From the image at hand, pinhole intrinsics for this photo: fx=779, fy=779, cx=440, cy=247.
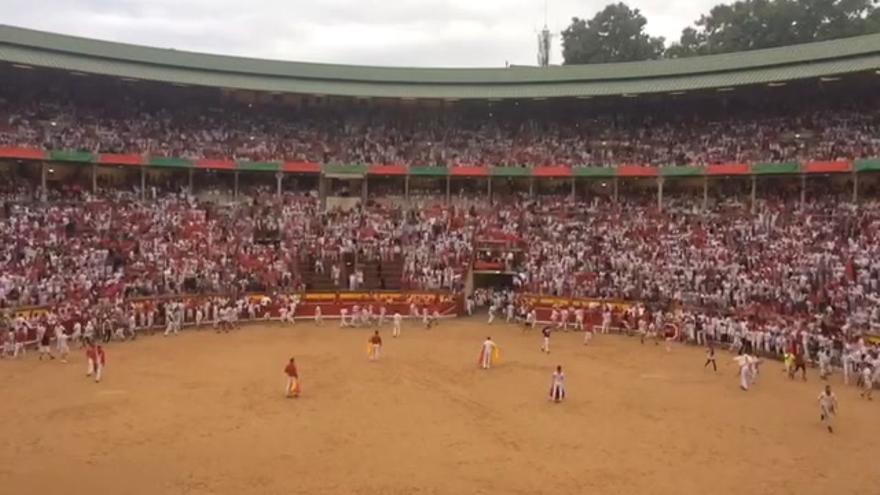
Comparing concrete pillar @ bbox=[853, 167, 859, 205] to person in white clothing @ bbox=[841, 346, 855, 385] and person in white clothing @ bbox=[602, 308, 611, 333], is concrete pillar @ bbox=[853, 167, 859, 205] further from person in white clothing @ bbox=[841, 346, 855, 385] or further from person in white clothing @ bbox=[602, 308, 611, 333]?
person in white clothing @ bbox=[841, 346, 855, 385]

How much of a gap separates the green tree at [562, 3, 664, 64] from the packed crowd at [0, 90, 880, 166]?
3174 centimetres

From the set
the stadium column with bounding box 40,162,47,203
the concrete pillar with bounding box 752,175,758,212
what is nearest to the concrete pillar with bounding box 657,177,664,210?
the concrete pillar with bounding box 752,175,758,212

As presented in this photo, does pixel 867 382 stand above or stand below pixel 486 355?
below

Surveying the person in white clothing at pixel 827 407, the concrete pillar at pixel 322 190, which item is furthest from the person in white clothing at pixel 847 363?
the concrete pillar at pixel 322 190

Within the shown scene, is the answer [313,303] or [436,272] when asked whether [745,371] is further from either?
[313,303]

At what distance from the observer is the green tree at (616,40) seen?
8744 centimetres

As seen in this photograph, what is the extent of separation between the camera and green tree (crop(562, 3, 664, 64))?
287ft

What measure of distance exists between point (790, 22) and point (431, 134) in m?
40.4

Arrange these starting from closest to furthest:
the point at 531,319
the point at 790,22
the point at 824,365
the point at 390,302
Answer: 1. the point at 824,365
2. the point at 531,319
3. the point at 390,302
4. the point at 790,22

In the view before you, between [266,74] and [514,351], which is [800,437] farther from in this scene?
[266,74]

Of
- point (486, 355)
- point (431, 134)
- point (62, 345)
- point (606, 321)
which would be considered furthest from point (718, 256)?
point (62, 345)

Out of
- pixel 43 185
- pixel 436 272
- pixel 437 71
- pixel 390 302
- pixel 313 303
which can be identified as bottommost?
pixel 313 303

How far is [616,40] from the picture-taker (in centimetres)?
8800

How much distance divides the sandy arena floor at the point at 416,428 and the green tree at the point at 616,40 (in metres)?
63.5
